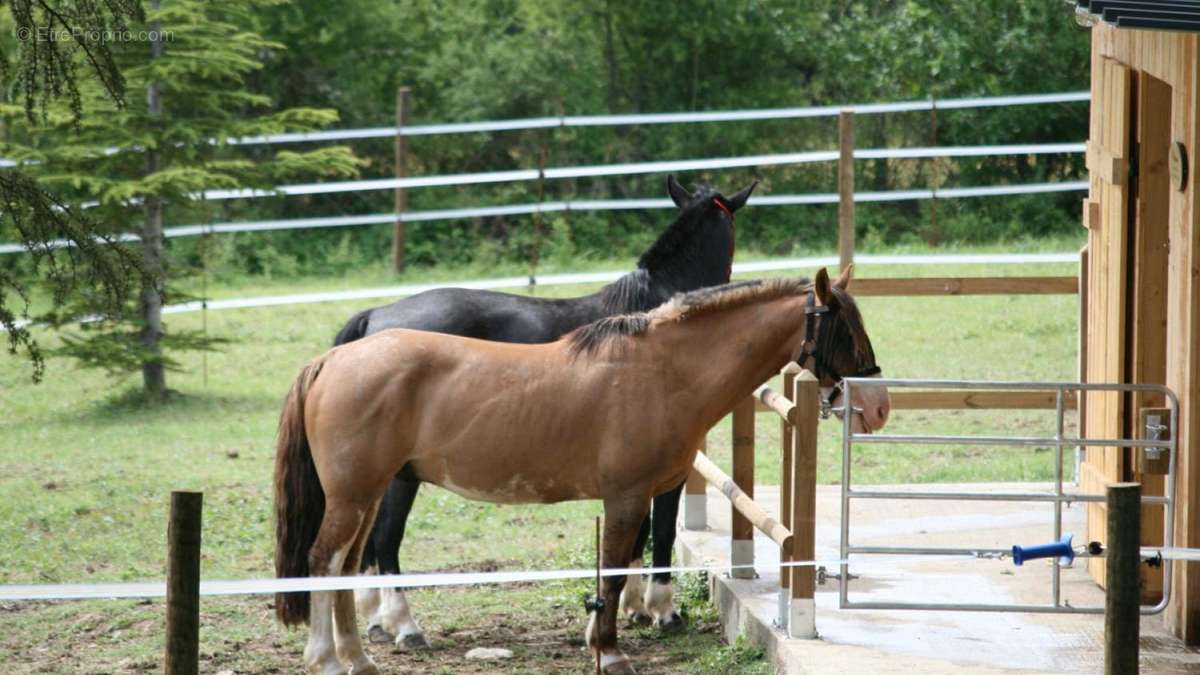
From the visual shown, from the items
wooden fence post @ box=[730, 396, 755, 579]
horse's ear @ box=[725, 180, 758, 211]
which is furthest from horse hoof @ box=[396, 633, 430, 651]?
horse's ear @ box=[725, 180, 758, 211]

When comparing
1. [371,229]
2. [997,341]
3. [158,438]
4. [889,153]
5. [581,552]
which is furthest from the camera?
[371,229]

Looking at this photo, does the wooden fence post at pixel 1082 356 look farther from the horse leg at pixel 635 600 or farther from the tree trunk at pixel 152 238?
the tree trunk at pixel 152 238

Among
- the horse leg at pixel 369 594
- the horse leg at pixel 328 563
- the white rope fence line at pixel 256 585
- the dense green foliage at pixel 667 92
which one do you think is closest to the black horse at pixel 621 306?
the horse leg at pixel 369 594

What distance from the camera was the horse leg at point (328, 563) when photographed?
5738mm

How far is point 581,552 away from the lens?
27.0ft

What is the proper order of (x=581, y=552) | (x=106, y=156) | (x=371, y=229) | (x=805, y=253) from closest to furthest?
(x=581, y=552) < (x=106, y=156) < (x=805, y=253) < (x=371, y=229)

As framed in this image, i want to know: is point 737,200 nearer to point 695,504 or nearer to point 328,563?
point 695,504

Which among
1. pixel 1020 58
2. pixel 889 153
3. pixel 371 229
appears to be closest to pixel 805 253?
pixel 889 153

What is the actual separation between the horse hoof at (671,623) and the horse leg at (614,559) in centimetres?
75

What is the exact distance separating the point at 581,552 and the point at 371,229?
1002cm

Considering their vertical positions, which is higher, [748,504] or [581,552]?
[748,504]

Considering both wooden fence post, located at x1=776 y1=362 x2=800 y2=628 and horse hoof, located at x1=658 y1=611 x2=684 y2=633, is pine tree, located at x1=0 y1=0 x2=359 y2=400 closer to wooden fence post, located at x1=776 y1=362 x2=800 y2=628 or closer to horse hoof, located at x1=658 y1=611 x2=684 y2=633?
horse hoof, located at x1=658 y1=611 x2=684 y2=633

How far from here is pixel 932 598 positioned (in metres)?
6.40

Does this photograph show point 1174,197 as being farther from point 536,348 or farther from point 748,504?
point 536,348
